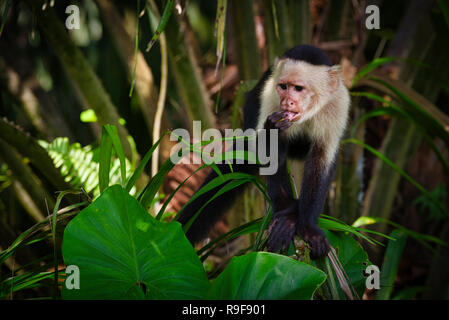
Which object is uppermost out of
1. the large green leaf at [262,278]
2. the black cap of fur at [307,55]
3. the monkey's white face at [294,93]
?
the black cap of fur at [307,55]

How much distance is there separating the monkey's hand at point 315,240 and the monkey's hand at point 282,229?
0.10 feet

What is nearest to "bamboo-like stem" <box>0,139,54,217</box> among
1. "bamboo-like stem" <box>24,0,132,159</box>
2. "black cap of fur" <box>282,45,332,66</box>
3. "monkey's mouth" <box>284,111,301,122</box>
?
"bamboo-like stem" <box>24,0,132,159</box>

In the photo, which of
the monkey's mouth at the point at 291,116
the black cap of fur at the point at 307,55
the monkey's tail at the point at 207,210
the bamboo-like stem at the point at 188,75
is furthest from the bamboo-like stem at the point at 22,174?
the black cap of fur at the point at 307,55

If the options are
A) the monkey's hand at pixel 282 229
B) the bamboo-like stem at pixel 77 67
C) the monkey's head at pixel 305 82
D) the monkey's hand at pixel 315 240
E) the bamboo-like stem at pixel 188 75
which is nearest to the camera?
the monkey's hand at pixel 315 240

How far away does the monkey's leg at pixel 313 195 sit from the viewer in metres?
1.20

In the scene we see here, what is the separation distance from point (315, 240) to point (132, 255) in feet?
1.69

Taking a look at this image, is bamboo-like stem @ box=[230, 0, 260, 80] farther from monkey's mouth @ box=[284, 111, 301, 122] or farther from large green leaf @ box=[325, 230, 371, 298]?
large green leaf @ box=[325, 230, 371, 298]

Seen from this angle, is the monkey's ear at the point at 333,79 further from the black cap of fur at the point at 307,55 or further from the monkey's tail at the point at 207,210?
the monkey's tail at the point at 207,210

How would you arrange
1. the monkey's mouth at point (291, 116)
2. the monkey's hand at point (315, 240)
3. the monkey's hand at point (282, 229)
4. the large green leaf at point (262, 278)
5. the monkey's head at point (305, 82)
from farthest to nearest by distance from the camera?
the monkey's head at point (305, 82) < the monkey's mouth at point (291, 116) < the monkey's hand at point (282, 229) < the monkey's hand at point (315, 240) < the large green leaf at point (262, 278)

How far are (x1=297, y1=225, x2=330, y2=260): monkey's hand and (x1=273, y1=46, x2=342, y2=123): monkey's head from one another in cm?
34

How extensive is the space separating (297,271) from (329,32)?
6.30ft

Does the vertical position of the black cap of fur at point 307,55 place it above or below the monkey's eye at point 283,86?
above

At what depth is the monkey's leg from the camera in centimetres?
120

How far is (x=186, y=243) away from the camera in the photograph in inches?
31.8
